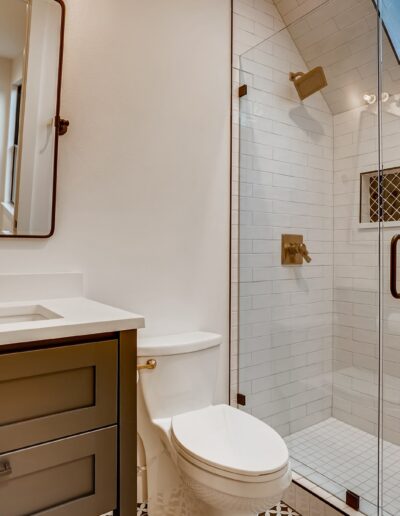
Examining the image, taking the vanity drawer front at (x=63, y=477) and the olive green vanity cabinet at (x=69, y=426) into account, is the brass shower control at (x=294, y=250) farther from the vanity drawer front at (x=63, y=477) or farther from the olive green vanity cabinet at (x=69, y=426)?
the vanity drawer front at (x=63, y=477)

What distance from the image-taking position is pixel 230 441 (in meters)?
1.27

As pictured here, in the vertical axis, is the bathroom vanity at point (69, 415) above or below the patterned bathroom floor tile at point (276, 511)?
above

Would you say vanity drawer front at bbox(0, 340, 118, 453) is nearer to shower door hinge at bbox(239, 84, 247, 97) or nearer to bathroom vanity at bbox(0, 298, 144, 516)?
bathroom vanity at bbox(0, 298, 144, 516)

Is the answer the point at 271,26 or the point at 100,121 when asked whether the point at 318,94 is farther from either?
the point at 100,121

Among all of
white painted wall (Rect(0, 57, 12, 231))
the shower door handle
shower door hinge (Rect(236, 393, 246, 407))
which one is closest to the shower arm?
the shower door handle

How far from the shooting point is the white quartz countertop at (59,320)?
839mm

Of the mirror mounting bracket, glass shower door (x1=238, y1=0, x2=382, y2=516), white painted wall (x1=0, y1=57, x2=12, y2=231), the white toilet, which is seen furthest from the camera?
glass shower door (x1=238, y1=0, x2=382, y2=516)

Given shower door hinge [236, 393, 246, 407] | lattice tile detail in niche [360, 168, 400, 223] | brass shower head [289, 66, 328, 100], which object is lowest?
shower door hinge [236, 393, 246, 407]

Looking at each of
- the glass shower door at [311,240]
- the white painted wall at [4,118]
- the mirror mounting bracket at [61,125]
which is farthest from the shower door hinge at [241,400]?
the mirror mounting bracket at [61,125]

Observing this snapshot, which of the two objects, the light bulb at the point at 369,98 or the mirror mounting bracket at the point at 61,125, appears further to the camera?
the light bulb at the point at 369,98

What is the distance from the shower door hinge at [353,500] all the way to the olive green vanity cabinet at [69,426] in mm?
956

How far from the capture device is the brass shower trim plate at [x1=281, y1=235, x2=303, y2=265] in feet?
6.73

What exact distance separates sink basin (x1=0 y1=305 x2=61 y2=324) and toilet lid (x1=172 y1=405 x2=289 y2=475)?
0.63m

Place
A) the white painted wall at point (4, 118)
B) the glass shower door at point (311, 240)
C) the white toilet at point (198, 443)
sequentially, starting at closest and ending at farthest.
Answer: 1. the white toilet at point (198, 443)
2. the white painted wall at point (4, 118)
3. the glass shower door at point (311, 240)
